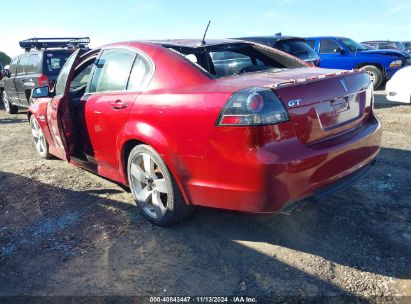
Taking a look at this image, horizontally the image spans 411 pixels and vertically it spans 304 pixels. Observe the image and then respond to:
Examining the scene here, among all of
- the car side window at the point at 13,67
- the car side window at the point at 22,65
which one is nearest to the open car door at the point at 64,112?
the car side window at the point at 22,65

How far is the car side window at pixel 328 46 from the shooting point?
12141 millimetres

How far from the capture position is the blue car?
11.3 m

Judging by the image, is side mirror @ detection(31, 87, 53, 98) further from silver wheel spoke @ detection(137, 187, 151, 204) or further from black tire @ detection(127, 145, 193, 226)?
silver wheel spoke @ detection(137, 187, 151, 204)

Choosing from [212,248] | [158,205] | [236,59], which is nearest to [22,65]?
[236,59]

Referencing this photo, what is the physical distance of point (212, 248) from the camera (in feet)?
9.61

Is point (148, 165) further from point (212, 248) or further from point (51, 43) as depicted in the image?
point (51, 43)

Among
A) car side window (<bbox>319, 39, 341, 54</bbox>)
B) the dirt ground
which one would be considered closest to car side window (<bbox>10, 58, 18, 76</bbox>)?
the dirt ground

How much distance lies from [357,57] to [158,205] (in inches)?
403

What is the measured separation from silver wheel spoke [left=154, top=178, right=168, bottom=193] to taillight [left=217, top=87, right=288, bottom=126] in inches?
33.4

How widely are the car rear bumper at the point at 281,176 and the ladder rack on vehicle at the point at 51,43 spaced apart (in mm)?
7704

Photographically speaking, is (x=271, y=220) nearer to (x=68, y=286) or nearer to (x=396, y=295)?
(x=396, y=295)

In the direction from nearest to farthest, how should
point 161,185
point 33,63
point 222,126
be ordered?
1. point 222,126
2. point 161,185
3. point 33,63

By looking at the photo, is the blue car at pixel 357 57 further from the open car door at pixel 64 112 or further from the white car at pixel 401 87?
the open car door at pixel 64 112

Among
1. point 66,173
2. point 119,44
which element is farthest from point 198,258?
point 66,173
